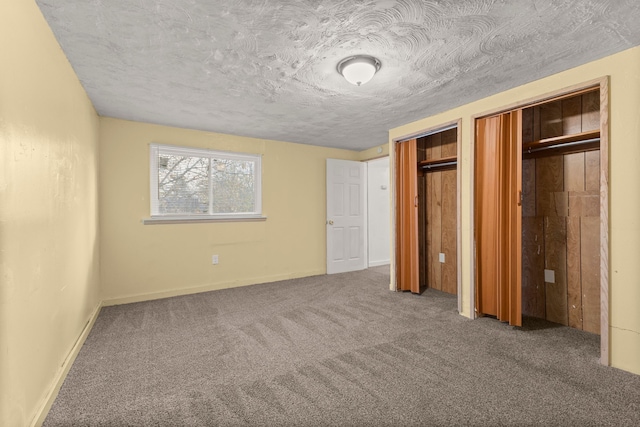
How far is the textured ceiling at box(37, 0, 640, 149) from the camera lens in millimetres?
1642

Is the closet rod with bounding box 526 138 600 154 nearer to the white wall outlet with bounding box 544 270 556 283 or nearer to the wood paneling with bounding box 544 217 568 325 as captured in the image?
the wood paneling with bounding box 544 217 568 325

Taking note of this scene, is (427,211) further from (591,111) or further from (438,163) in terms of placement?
(591,111)

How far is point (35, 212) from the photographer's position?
1626 millimetres

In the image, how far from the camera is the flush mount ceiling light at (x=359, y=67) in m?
2.17

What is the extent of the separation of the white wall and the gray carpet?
2.86m

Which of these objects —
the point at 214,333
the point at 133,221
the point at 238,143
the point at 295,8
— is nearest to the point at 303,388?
the point at 214,333

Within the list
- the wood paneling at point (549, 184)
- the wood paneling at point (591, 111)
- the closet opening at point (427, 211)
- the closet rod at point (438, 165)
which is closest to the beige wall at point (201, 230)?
the closet opening at point (427, 211)

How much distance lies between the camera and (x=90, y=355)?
2.30m

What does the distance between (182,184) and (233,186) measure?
71 cm

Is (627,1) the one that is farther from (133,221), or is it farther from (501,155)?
(133,221)

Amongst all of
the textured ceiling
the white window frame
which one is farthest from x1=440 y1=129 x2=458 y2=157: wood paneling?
the white window frame

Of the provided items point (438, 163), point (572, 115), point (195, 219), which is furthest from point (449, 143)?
point (195, 219)

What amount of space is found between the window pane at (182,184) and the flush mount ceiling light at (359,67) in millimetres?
2653

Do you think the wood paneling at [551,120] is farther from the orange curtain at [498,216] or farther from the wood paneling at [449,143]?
the wood paneling at [449,143]
